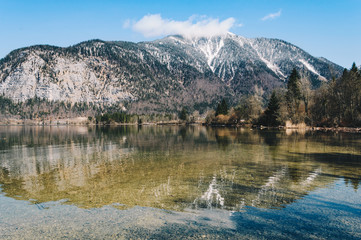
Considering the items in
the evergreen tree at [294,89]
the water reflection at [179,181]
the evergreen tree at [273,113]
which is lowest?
the water reflection at [179,181]

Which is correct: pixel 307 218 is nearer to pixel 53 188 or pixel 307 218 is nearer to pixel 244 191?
pixel 244 191

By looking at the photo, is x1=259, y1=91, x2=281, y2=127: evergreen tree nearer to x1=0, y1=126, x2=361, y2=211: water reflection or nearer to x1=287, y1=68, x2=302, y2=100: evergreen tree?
x1=287, y1=68, x2=302, y2=100: evergreen tree

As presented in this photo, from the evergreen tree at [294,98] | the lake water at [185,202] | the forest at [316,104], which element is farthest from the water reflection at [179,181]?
the evergreen tree at [294,98]

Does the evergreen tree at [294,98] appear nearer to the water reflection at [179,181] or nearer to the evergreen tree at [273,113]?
the evergreen tree at [273,113]

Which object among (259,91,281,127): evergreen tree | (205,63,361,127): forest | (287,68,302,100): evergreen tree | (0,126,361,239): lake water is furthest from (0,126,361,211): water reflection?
(259,91,281,127): evergreen tree

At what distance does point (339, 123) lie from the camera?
252ft

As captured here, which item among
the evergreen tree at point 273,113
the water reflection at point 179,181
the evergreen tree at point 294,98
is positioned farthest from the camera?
the evergreen tree at point 273,113

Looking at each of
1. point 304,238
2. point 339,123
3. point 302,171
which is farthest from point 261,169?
point 339,123

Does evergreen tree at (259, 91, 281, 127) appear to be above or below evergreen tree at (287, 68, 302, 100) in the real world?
below

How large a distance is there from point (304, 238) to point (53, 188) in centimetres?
1455

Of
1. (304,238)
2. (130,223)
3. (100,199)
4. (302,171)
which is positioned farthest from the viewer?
(302,171)

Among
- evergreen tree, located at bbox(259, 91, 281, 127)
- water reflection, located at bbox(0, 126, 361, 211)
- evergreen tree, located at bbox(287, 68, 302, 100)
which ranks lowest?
water reflection, located at bbox(0, 126, 361, 211)

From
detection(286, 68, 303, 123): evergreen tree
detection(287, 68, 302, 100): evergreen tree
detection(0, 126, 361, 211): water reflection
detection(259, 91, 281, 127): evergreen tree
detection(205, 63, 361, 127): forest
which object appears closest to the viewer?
detection(0, 126, 361, 211): water reflection

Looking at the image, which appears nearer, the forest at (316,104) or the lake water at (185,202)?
the lake water at (185,202)
